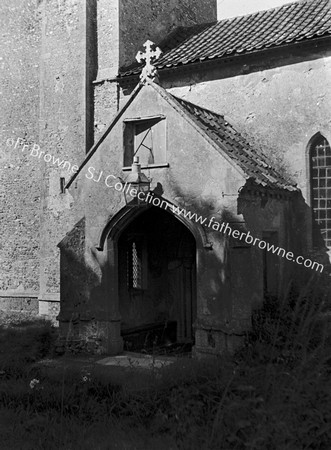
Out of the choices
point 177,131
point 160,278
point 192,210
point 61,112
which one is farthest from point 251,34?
point 160,278

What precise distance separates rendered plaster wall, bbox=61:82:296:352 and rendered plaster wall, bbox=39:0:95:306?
4.58m

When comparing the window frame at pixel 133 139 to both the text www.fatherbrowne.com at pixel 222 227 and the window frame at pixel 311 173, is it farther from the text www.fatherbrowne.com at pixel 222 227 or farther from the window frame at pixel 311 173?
the window frame at pixel 311 173

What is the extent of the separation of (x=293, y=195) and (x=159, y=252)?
3.66 m

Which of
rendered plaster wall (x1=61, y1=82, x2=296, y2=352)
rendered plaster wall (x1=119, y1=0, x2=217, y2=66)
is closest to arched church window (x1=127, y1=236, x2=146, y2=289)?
rendered plaster wall (x1=61, y1=82, x2=296, y2=352)

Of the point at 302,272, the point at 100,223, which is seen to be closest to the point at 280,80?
the point at 302,272

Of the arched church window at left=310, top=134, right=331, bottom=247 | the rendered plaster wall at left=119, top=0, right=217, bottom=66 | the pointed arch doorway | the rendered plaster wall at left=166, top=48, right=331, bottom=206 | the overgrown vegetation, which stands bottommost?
the overgrown vegetation

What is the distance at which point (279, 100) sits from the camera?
12789 millimetres

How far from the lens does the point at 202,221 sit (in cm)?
973

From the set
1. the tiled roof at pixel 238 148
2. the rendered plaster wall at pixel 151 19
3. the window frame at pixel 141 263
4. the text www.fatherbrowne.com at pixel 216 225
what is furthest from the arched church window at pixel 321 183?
the rendered plaster wall at pixel 151 19

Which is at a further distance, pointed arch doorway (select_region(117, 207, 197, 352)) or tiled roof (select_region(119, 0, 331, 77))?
tiled roof (select_region(119, 0, 331, 77))

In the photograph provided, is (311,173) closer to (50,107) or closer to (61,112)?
(61,112)

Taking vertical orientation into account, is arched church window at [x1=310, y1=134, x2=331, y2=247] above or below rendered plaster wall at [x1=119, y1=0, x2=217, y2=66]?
below

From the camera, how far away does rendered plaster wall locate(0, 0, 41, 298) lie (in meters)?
16.8

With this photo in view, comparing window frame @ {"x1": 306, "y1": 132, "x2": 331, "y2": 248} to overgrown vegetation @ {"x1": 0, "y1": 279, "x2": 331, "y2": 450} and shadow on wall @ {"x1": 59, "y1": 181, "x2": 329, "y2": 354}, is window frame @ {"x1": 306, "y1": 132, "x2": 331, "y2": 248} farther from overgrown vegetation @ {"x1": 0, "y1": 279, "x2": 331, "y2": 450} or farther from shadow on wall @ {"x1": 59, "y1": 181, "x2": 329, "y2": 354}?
overgrown vegetation @ {"x1": 0, "y1": 279, "x2": 331, "y2": 450}
